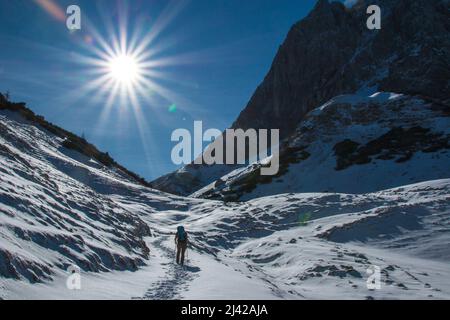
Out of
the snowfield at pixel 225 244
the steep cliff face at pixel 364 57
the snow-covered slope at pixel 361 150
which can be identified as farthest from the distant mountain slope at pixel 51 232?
the steep cliff face at pixel 364 57

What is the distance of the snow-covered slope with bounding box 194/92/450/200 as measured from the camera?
72.5 m

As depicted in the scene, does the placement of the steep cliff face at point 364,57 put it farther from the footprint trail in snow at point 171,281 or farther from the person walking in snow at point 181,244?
the footprint trail in snow at point 171,281

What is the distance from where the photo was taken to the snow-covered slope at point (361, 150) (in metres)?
72.5

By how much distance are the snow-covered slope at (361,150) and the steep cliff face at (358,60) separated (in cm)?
3688

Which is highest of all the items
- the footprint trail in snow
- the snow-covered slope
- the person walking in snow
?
the snow-covered slope

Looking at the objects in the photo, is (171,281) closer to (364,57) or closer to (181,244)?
(181,244)

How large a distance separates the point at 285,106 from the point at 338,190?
127 m

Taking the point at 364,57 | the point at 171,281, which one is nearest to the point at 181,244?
the point at 171,281

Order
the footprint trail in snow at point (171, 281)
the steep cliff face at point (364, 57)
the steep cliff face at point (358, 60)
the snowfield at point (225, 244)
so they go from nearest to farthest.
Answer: the footprint trail in snow at point (171, 281) → the snowfield at point (225, 244) → the steep cliff face at point (364, 57) → the steep cliff face at point (358, 60)

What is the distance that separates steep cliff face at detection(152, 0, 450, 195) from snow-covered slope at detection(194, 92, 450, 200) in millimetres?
36878

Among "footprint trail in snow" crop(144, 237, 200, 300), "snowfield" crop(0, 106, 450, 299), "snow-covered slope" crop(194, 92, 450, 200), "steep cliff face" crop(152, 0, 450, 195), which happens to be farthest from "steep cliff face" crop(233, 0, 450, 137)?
"footprint trail in snow" crop(144, 237, 200, 300)

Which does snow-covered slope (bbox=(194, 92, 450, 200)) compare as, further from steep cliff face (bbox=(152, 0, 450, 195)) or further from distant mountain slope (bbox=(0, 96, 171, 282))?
distant mountain slope (bbox=(0, 96, 171, 282))
